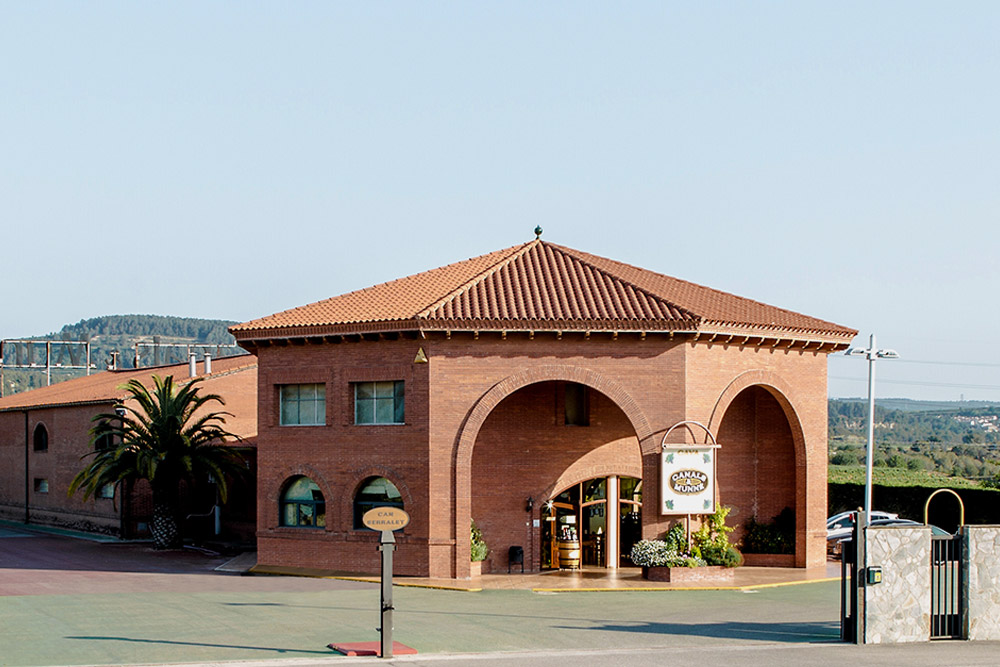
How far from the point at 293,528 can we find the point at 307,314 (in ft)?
20.3

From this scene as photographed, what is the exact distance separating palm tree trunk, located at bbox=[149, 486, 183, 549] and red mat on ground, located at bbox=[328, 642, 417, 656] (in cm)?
2082

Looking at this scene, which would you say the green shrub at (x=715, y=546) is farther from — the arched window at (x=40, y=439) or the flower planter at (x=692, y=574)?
the arched window at (x=40, y=439)

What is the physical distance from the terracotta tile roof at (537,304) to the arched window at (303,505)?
4.41 meters

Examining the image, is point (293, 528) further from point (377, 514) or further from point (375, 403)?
point (377, 514)

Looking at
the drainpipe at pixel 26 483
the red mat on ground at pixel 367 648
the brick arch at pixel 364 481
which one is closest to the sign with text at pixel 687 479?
the brick arch at pixel 364 481

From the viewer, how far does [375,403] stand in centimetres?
3148

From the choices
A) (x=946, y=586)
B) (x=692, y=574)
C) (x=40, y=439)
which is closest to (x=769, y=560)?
(x=692, y=574)

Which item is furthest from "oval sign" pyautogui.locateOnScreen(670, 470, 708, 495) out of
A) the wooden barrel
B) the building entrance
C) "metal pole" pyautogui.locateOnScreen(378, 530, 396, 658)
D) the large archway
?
"metal pole" pyautogui.locateOnScreen(378, 530, 396, 658)

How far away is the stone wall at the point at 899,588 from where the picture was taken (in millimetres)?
20953

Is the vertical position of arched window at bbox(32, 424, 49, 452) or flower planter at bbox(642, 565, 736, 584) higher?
arched window at bbox(32, 424, 49, 452)

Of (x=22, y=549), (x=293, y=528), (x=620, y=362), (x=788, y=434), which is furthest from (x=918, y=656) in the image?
(x=22, y=549)

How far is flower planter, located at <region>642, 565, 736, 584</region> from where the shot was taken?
98.3 feet

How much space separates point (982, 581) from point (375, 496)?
52.5 feet

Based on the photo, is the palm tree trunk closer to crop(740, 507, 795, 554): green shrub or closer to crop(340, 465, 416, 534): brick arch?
crop(340, 465, 416, 534): brick arch
